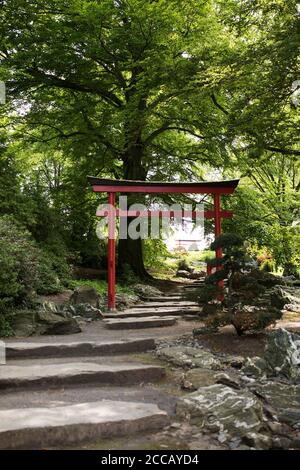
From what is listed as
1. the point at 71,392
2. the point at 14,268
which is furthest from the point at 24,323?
the point at 71,392

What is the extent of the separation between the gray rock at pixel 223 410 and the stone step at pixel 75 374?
96 cm

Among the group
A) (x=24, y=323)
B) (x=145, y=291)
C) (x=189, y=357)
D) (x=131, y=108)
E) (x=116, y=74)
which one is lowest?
(x=189, y=357)

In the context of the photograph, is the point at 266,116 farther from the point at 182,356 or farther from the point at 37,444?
the point at 37,444

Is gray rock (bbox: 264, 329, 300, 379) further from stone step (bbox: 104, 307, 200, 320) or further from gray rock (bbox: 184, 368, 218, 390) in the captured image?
stone step (bbox: 104, 307, 200, 320)

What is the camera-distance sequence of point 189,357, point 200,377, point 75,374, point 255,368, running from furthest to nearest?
1. point 189,357
2. point 255,368
3. point 200,377
4. point 75,374

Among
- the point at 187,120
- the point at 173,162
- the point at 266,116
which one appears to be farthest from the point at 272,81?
the point at 173,162

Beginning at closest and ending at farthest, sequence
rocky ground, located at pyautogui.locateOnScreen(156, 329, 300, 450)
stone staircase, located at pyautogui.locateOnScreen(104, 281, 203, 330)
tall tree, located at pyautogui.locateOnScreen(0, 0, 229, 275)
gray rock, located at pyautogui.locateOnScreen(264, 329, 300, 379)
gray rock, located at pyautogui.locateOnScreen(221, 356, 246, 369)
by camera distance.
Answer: rocky ground, located at pyautogui.locateOnScreen(156, 329, 300, 450) → gray rock, located at pyautogui.locateOnScreen(264, 329, 300, 379) → gray rock, located at pyautogui.locateOnScreen(221, 356, 246, 369) → stone staircase, located at pyautogui.locateOnScreen(104, 281, 203, 330) → tall tree, located at pyautogui.locateOnScreen(0, 0, 229, 275)

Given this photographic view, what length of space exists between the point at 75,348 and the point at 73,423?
8.77 feet

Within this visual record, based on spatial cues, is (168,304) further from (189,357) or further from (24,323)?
(189,357)

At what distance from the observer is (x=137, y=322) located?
8875 millimetres

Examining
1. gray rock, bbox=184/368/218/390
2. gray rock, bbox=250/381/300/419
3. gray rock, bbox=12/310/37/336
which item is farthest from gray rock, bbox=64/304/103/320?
gray rock, bbox=250/381/300/419

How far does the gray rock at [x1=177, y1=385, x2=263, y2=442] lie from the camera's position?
12.8 feet

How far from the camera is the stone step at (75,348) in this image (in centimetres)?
618

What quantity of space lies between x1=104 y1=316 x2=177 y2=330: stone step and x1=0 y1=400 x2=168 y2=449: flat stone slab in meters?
4.30
